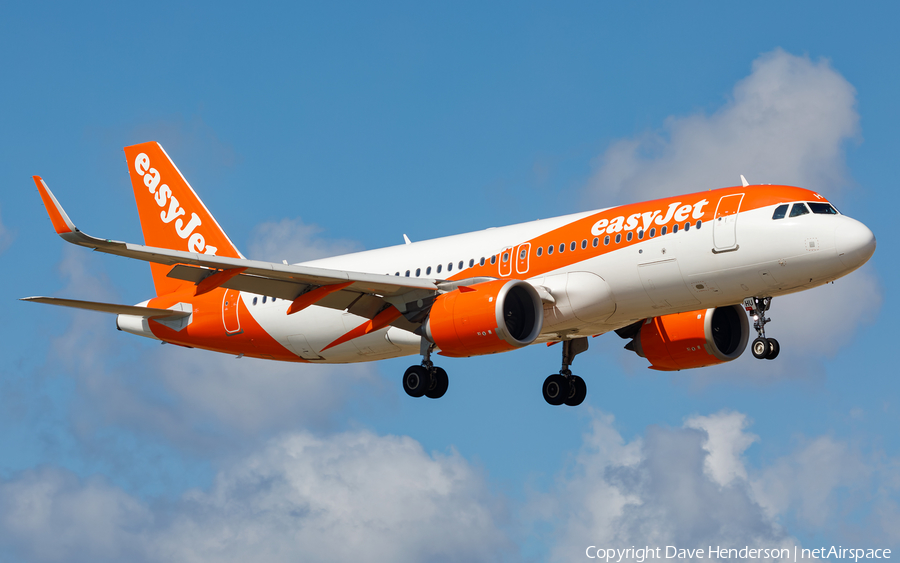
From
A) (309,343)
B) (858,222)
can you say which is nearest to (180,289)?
(309,343)

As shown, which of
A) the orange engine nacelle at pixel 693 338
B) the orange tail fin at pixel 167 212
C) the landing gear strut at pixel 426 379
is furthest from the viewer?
the orange tail fin at pixel 167 212

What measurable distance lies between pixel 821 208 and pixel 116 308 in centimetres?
2161

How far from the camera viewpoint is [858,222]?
29.3 meters

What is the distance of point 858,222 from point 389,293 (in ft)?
42.5

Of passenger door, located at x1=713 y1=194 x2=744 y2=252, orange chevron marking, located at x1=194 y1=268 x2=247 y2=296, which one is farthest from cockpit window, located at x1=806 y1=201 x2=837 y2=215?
orange chevron marking, located at x1=194 y1=268 x2=247 y2=296

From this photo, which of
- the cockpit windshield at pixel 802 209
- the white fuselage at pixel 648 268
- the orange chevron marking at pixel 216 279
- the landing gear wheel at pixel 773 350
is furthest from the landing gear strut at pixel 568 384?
the orange chevron marking at pixel 216 279

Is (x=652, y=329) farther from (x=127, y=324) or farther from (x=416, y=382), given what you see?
(x=127, y=324)

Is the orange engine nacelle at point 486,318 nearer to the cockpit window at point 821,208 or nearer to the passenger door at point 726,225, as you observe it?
the passenger door at point 726,225

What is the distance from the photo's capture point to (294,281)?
32.4 metres

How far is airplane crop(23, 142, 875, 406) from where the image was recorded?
95.9 feet

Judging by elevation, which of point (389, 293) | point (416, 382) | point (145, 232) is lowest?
point (416, 382)

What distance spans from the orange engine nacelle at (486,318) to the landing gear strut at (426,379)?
6.05 feet

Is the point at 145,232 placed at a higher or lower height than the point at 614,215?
higher

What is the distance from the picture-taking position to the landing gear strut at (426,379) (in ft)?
110
